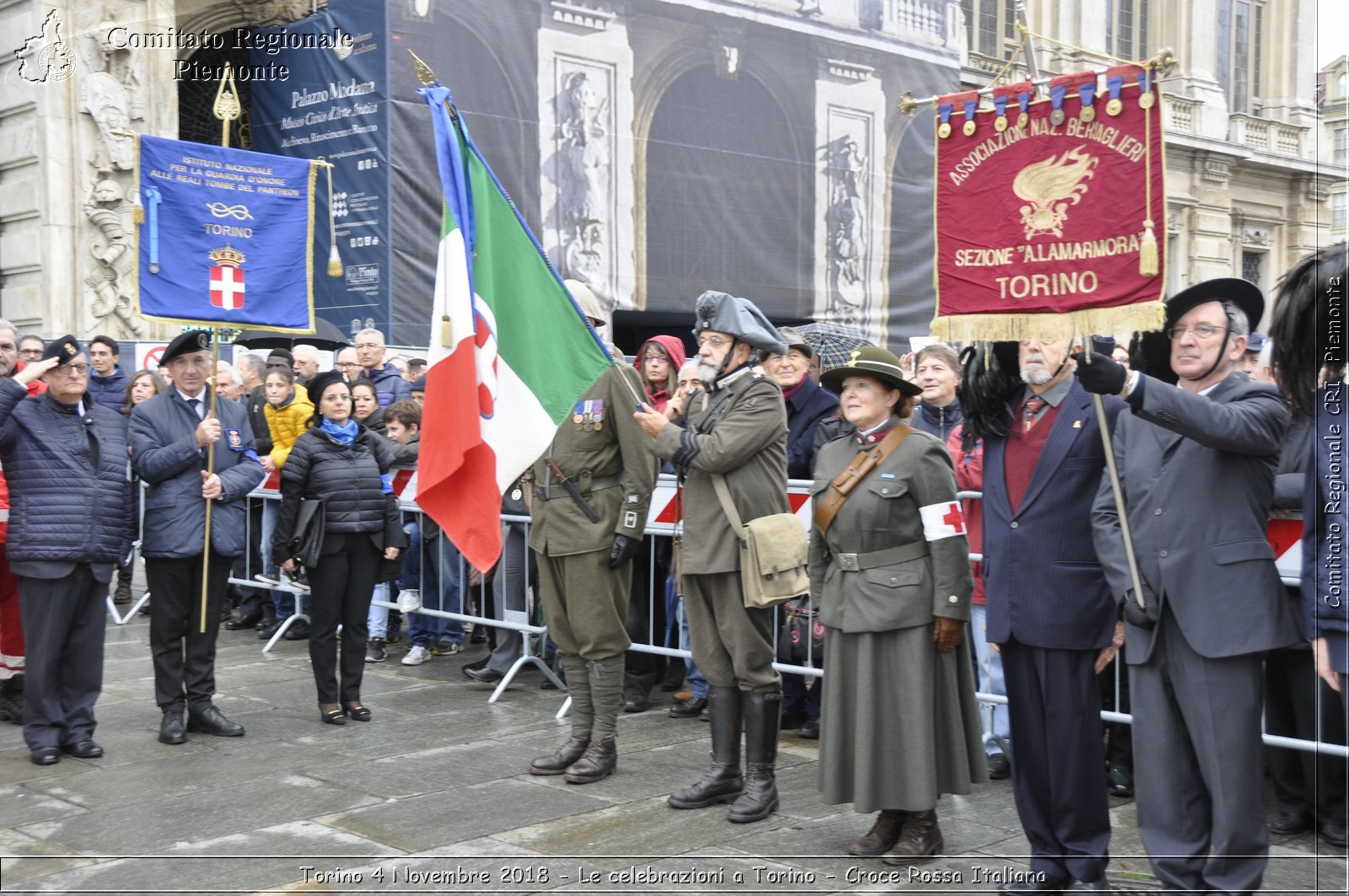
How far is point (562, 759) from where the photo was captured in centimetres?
609

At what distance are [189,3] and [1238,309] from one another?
49.8 feet

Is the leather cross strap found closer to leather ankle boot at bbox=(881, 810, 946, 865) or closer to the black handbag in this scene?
leather ankle boot at bbox=(881, 810, 946, 865)

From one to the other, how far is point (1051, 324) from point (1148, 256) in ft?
1.24

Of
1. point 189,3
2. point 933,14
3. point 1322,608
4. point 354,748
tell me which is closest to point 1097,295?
point 1322,608

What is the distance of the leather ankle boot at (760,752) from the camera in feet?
17.7

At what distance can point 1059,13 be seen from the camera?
2945cm

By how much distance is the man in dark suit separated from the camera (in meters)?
4.46

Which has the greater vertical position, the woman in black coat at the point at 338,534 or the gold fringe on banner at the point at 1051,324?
the gold fringe on banner at the point at 1051,324

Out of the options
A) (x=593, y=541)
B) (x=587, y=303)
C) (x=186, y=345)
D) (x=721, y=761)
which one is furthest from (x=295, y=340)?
(x=721, y=761)

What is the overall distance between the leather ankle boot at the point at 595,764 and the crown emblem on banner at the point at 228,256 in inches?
126

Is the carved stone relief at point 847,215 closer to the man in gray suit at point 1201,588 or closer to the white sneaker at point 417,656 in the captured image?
the white sneaker at point 417,656

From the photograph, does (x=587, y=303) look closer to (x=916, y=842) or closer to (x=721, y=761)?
(x=721, y=761)

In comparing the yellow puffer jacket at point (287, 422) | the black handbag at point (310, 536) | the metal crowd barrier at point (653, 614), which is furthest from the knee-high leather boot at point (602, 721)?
the yellow puffer jacket at point (287, 422)

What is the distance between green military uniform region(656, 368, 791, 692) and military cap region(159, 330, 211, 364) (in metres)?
2.91
